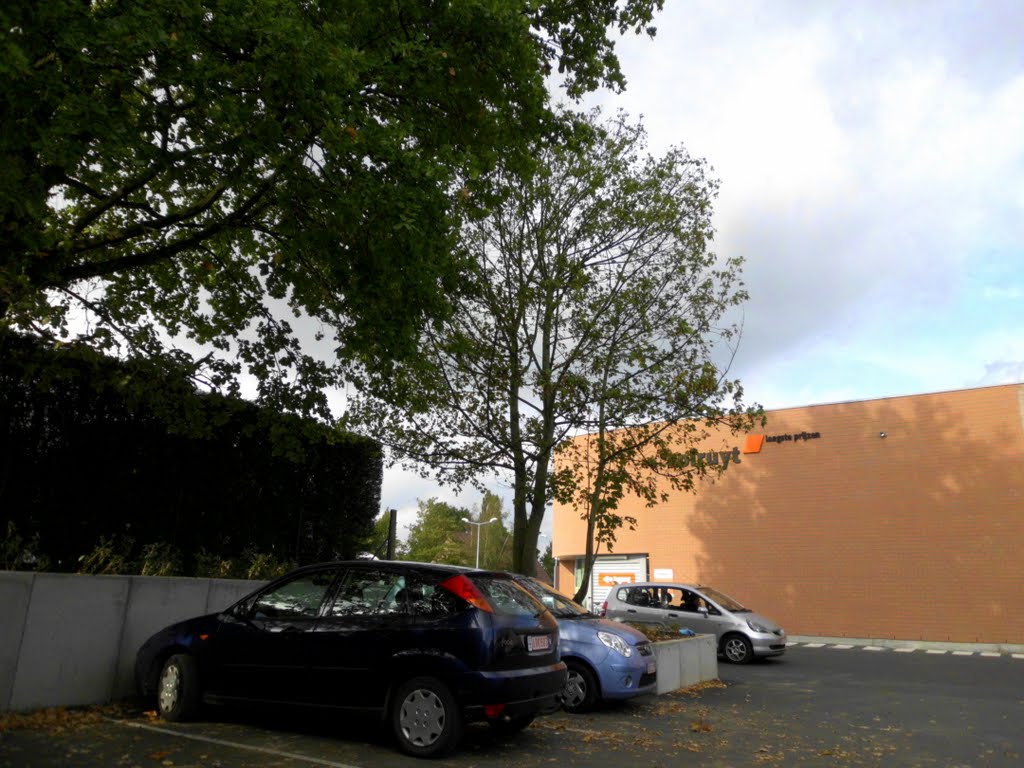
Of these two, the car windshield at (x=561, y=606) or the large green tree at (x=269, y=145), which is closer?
the large green tree at (x=269, y=145)

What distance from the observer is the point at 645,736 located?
8.23m

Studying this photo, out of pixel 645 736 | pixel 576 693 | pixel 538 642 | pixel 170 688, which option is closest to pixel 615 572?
pixel 576 693

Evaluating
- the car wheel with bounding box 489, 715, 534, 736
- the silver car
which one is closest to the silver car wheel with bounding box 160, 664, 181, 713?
the car wheel with bounding box 489, 715, 534, 736

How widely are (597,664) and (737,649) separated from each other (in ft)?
30.1

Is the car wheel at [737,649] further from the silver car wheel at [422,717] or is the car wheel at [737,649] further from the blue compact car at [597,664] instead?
the silver car wheel at [422,717]

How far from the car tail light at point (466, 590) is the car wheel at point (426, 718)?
2.25ft

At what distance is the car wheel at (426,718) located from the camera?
6.31 meters

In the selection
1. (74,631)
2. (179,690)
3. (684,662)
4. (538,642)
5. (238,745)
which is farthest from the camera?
(684,662)

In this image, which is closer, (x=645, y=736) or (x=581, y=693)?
(x=645, y=736)

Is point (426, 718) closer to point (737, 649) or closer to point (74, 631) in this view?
point (74, 631)

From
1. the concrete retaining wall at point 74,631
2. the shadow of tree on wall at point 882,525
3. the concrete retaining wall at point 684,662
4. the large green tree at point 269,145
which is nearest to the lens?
the large green tree at point 269,145

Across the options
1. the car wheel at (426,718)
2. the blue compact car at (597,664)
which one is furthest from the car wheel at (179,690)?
the blue compact car at (597,664)

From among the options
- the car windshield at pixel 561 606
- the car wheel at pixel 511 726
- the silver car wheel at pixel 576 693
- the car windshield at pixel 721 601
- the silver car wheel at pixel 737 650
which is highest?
the car windshield at pixel 721 601

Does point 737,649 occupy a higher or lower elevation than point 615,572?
lower
